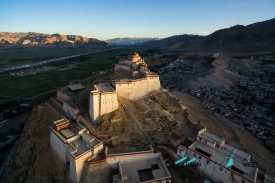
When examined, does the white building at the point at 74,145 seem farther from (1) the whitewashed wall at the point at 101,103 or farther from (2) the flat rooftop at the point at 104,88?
(2) the flat rooftop at the point at 104,88

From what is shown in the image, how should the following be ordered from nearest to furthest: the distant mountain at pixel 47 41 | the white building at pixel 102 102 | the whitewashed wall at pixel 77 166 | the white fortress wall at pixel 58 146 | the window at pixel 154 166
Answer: the whitewashed wall at pixel 77 166 < the window at pixel 154 166 < the white fortress wall at pixel 58 146 < the white building at pixel 102 102 < the distant mountain at pixel 47 41

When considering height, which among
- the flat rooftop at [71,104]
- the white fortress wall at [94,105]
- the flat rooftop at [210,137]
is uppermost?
the white fortress wall at [94,105]

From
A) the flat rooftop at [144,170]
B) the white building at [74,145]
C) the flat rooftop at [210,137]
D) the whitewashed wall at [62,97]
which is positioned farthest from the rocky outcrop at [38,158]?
the flat rooftop at [210,137]

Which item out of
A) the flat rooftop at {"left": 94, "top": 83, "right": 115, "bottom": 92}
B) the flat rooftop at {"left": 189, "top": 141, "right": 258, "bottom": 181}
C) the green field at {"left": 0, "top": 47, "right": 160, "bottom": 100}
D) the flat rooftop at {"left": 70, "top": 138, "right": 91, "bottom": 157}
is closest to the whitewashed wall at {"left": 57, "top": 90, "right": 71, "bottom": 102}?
the flat rooftop at {"left": 94, "top": 83, "right": 115, "bottom": 92}

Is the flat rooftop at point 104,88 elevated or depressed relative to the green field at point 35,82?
elevated

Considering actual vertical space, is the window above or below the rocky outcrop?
above

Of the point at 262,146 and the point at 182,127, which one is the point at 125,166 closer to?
the point at 182,127

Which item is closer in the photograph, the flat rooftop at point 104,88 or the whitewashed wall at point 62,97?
the flat rooftop at point 104,88

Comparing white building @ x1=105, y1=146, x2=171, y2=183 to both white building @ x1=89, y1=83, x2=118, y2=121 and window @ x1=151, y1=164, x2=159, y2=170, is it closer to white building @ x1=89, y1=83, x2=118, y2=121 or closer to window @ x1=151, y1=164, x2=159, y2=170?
window @ x1=151, y1=164, x2=159, y2=170
